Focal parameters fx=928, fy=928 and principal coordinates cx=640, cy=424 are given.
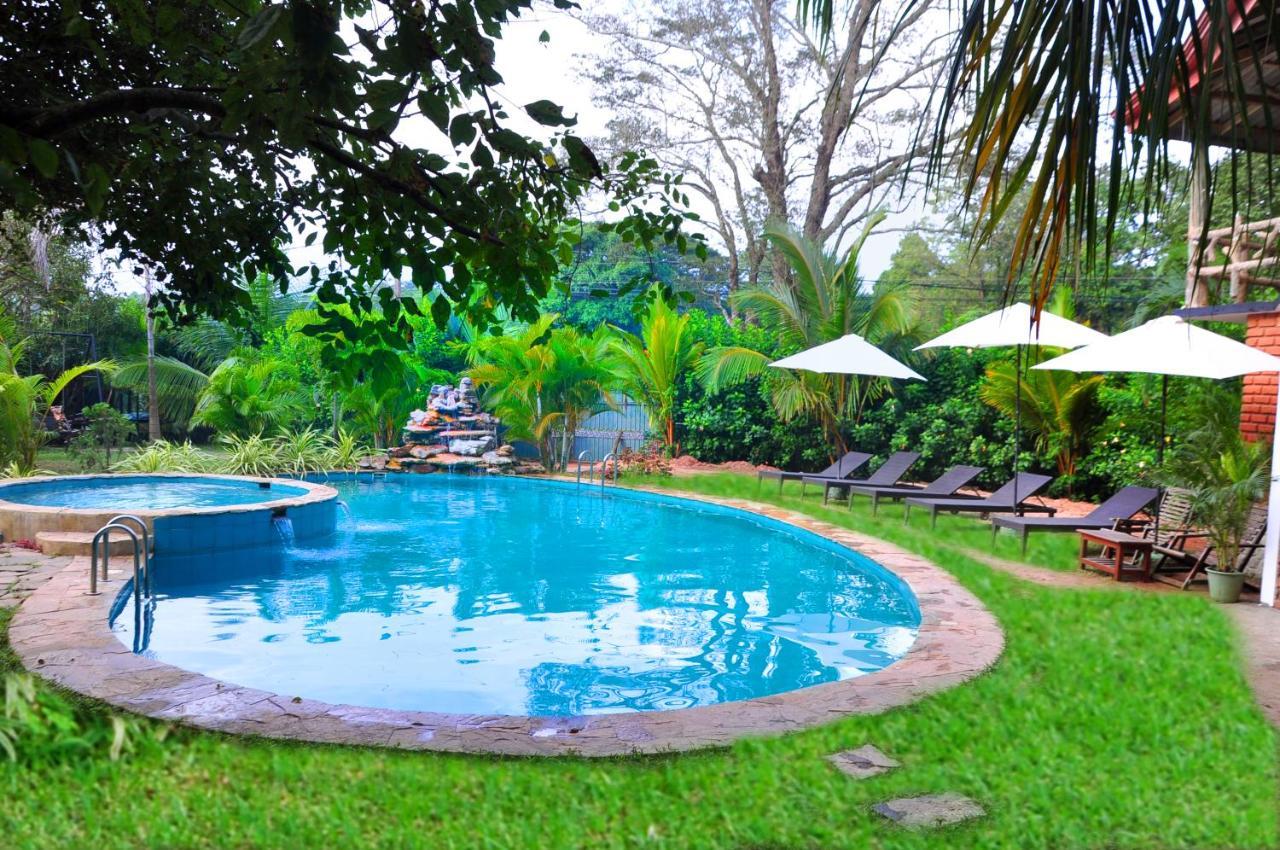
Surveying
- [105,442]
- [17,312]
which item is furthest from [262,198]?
[17,312]

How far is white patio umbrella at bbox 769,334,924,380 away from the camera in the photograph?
12.4 meters

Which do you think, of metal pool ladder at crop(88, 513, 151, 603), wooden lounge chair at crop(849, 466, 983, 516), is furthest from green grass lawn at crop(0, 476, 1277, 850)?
wooden lounge chair at crop(849, 466, 983, 516)

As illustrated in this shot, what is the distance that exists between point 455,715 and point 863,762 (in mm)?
1955

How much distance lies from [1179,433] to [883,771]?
29.4ft

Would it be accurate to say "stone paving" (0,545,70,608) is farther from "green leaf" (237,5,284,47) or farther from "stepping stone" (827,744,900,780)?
"green leaf" (237,5,284,47)

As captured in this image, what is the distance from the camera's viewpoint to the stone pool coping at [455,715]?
417 cm

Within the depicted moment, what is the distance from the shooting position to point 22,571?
7738 millimetres

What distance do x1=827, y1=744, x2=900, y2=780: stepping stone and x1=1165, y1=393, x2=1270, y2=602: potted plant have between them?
4.62 m

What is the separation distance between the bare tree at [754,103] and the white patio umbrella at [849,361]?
35.0 ft

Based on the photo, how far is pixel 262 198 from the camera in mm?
4652

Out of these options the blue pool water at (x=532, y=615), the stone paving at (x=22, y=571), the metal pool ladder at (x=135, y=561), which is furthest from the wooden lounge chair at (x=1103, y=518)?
the stone paving at (x=22, y=571)

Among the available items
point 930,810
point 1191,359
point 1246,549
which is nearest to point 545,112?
point 930,810

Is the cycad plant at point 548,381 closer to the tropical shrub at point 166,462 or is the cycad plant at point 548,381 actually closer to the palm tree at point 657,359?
the palm tree at point 657,359

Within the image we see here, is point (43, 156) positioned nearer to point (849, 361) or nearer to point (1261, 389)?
point (1261, 389)
